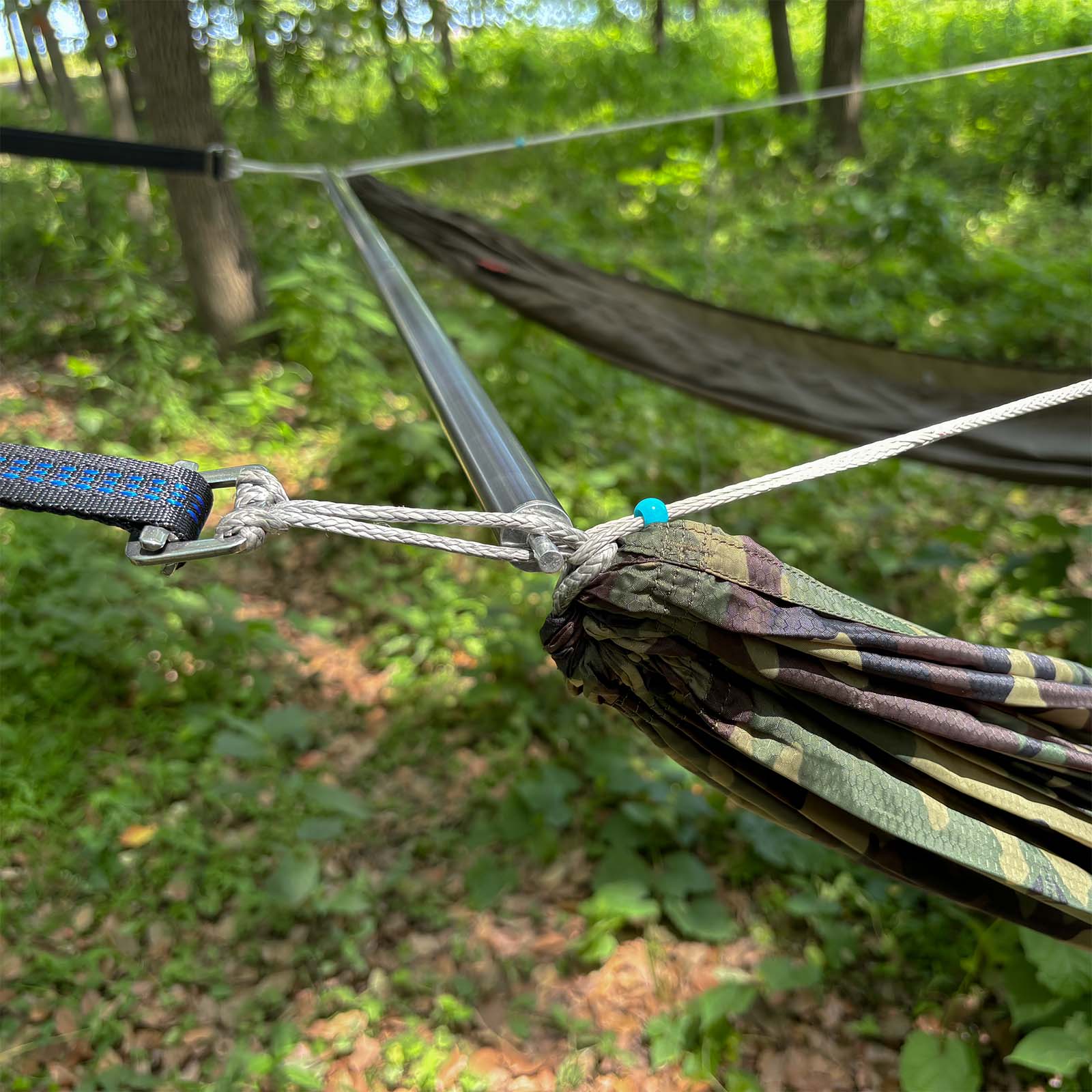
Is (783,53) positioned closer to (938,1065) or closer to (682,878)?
(682,878)

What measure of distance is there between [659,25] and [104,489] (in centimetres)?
930

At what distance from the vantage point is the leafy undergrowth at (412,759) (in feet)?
4.34

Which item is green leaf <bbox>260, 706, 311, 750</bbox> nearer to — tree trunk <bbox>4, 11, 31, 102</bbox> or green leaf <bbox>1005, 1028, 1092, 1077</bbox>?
green leaf <bbox>1005, 1028, 1092, 1077</bbox>

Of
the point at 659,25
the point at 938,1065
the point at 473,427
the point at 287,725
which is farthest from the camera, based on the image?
the point at 659,25

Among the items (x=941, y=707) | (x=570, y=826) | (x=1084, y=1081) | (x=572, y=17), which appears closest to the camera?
(x=941, y=707)

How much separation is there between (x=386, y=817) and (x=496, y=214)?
393cm

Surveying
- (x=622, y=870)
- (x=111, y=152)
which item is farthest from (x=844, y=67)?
(x=622, y=870)

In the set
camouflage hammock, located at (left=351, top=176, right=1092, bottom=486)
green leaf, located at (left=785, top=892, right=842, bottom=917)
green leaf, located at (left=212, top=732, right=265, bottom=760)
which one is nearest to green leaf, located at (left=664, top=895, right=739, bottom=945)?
green leaf, located at (left=785, top=892, right=842, bottom=917)

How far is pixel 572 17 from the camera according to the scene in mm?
8797

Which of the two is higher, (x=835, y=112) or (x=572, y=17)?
(x=572, y=17)

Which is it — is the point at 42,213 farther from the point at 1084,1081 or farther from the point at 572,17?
the point at 572,17

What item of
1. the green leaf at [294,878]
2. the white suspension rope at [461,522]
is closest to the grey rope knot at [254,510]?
the white suspension rope at [461,522]

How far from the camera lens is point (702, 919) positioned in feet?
4.90

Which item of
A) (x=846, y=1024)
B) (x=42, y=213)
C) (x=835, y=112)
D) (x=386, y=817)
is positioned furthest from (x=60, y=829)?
(x=835, y=112)
